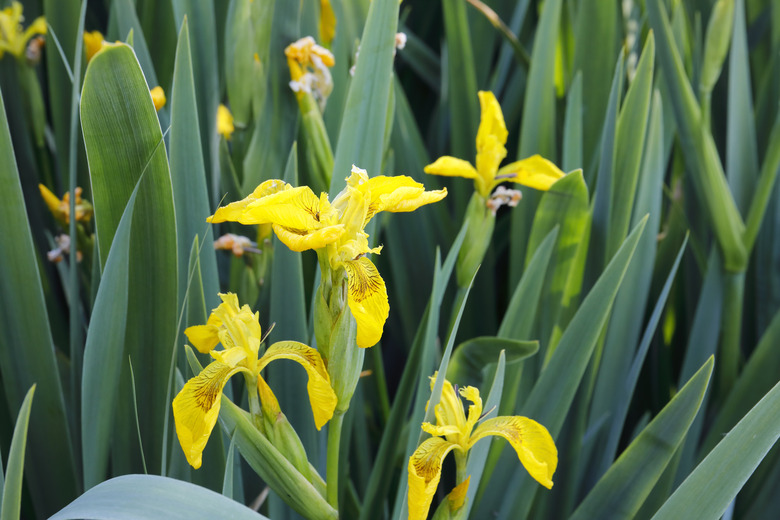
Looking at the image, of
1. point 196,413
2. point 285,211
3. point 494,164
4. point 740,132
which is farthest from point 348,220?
point 740,132

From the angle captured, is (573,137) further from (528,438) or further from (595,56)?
(528,438)

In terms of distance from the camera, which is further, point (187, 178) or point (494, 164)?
point (494, 164)

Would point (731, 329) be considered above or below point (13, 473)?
below

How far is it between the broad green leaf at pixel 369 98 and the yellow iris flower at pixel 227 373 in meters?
0.18

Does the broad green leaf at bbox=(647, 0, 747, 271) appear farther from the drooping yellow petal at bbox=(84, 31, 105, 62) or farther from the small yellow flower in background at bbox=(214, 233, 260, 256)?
the drooping yellow petal at bbox=(84, 31, 105, 62)

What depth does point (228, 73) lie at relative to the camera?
0.67 m

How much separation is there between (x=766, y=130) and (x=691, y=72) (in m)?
0.18

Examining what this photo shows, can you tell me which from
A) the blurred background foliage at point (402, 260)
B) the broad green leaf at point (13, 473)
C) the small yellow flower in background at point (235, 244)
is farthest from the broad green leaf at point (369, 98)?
the broad green leaf at point (13, 473)

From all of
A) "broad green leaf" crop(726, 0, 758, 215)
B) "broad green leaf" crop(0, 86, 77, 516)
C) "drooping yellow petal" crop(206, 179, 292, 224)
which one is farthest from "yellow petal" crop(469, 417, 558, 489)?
"broad green leaf" crop(726, 0, 758, 215)

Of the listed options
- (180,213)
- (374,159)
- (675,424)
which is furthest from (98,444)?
(675,424)

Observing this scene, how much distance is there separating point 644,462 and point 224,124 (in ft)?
1.86

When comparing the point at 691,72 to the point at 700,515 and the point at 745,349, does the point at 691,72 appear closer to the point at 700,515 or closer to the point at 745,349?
the point at 745,349

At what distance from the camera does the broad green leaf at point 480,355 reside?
1.76 ft

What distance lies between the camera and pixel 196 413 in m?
0.39
